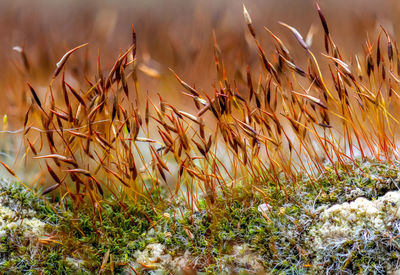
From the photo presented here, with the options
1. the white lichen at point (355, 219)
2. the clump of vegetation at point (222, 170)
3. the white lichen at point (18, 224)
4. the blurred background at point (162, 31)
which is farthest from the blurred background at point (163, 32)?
the white lichen at point (355, 219)

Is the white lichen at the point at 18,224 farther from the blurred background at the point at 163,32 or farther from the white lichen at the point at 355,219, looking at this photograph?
the white lichen at the point at 355,219

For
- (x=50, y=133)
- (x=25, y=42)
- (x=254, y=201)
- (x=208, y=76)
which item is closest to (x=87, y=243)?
(x=50, y=133)

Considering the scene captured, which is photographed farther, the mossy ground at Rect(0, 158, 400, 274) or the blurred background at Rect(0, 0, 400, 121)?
the blurred background at Rect(0, 0, 400, 121)

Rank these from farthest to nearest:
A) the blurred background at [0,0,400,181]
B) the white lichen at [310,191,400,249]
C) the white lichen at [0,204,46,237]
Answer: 1. the blurred background at [0,0,400,181]
2. the white lichen at [0,204,46,237]
3. the white lichen at [310,191,400,249]

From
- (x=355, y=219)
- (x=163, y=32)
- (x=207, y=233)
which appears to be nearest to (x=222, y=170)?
(x=207, y=233)

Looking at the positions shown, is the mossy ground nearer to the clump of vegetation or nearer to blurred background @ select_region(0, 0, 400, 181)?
the clump of vegetation

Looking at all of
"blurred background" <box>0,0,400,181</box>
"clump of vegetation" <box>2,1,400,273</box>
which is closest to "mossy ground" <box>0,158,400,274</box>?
"clump of vegetation" <box>2,1,400,273</box>

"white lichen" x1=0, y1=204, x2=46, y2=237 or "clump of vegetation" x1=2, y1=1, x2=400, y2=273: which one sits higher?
"clump of vegetation" x1=2, y1=1, x2=400, y2=273

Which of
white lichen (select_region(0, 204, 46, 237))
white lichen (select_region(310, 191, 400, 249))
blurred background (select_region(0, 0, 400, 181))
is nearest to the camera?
white lichen (select_region(310, 191, 400, 249))
